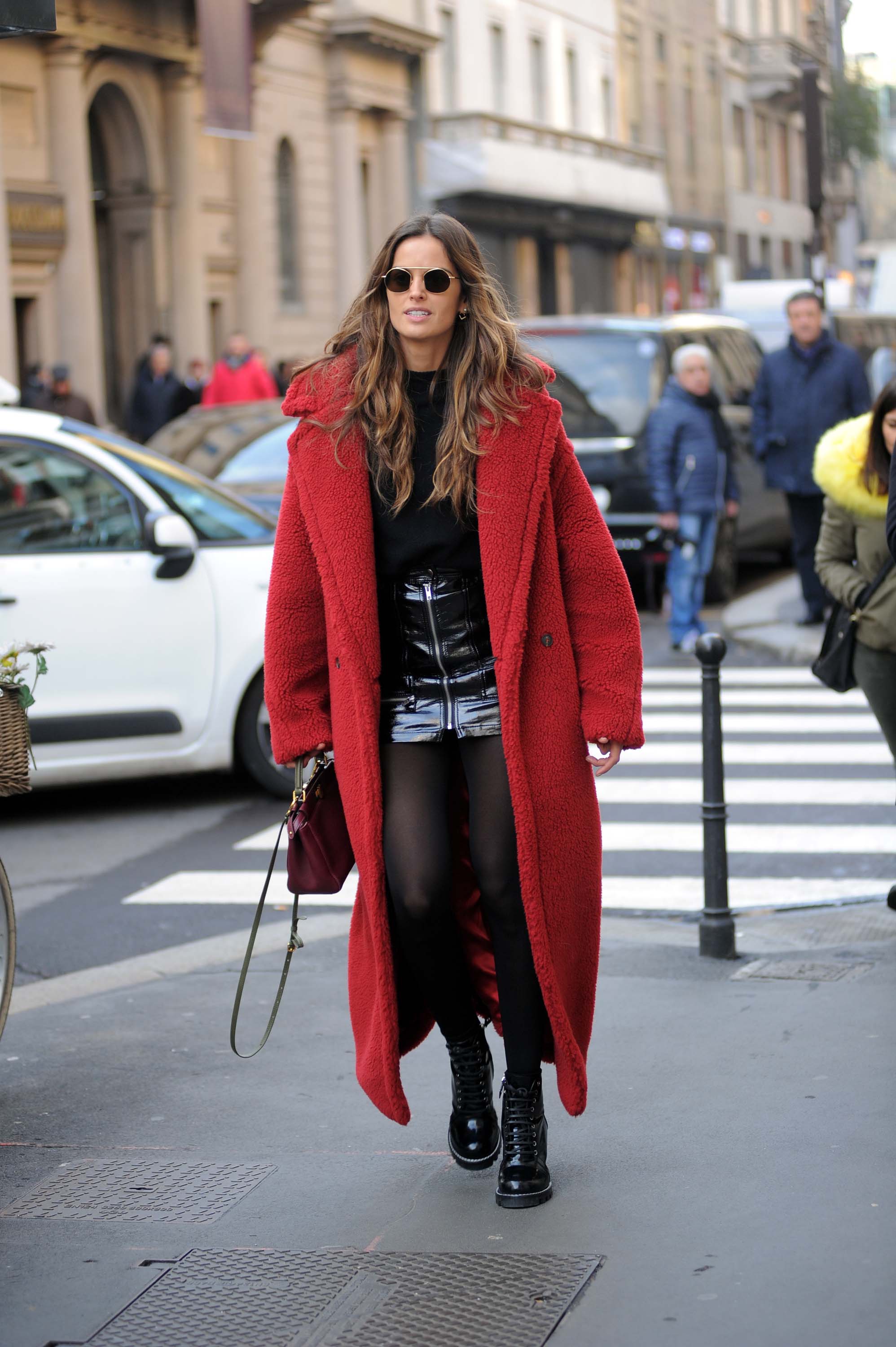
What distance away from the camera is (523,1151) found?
3.89m

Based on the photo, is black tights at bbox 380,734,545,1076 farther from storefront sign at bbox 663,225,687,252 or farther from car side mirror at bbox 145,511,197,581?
storefront sign at bbox 663,225,687,252

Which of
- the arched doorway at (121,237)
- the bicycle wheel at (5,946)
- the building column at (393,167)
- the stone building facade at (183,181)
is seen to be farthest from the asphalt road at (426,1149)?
the building column at (393,167)

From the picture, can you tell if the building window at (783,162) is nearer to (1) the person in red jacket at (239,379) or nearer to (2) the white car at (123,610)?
(1) the person in red jacket at (239,379)

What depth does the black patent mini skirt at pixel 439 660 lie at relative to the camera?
3832 mm

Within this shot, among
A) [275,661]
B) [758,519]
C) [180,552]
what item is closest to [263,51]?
[758,519]

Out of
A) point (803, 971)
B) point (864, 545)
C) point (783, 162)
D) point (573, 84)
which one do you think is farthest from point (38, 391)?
point (783, 162)

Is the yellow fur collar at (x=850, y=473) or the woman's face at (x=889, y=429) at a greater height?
the woman's face at (x=889, y=429)

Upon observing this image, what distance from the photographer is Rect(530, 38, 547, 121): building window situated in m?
41.9

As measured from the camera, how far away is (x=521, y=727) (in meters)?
3.81

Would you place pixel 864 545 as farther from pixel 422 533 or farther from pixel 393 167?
pixel 393 167

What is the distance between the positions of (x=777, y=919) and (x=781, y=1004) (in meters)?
1.23

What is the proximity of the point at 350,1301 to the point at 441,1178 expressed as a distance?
2.03 feet

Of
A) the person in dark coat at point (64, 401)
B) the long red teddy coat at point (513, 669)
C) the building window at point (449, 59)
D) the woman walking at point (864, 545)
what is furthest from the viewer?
the building window at point (449, 59)

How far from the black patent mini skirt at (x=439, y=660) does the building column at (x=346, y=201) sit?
28.3 metres
